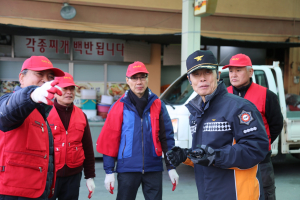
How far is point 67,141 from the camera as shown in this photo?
3.14 meters

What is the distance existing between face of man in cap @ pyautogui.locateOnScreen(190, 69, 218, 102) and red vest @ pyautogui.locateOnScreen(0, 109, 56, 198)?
128 centimetres

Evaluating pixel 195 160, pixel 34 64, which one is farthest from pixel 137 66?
pixel 195 160

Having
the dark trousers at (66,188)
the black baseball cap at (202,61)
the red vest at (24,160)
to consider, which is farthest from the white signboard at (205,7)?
the red vest at (24,160)

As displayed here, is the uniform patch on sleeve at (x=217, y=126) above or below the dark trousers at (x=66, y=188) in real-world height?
above

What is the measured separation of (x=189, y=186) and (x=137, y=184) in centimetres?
285

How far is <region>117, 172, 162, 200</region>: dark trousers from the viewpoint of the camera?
10.2 feet

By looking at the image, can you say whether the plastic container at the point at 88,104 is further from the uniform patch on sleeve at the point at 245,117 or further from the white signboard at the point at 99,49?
the uniform patch on sleeve at the point at 245,117

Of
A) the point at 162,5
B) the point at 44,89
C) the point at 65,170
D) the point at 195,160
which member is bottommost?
the point at 65,170

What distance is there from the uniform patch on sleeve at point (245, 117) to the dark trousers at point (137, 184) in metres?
1.56

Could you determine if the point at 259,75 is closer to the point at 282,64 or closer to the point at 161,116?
the point at 161,116

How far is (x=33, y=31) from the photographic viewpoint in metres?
8.37

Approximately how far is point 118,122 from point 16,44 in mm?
8537

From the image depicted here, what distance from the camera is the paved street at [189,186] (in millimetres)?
5193

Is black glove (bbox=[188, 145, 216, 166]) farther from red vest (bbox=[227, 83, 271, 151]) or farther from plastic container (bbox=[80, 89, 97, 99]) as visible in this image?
plastic container (bbox=[80, 89, 97, 99])
